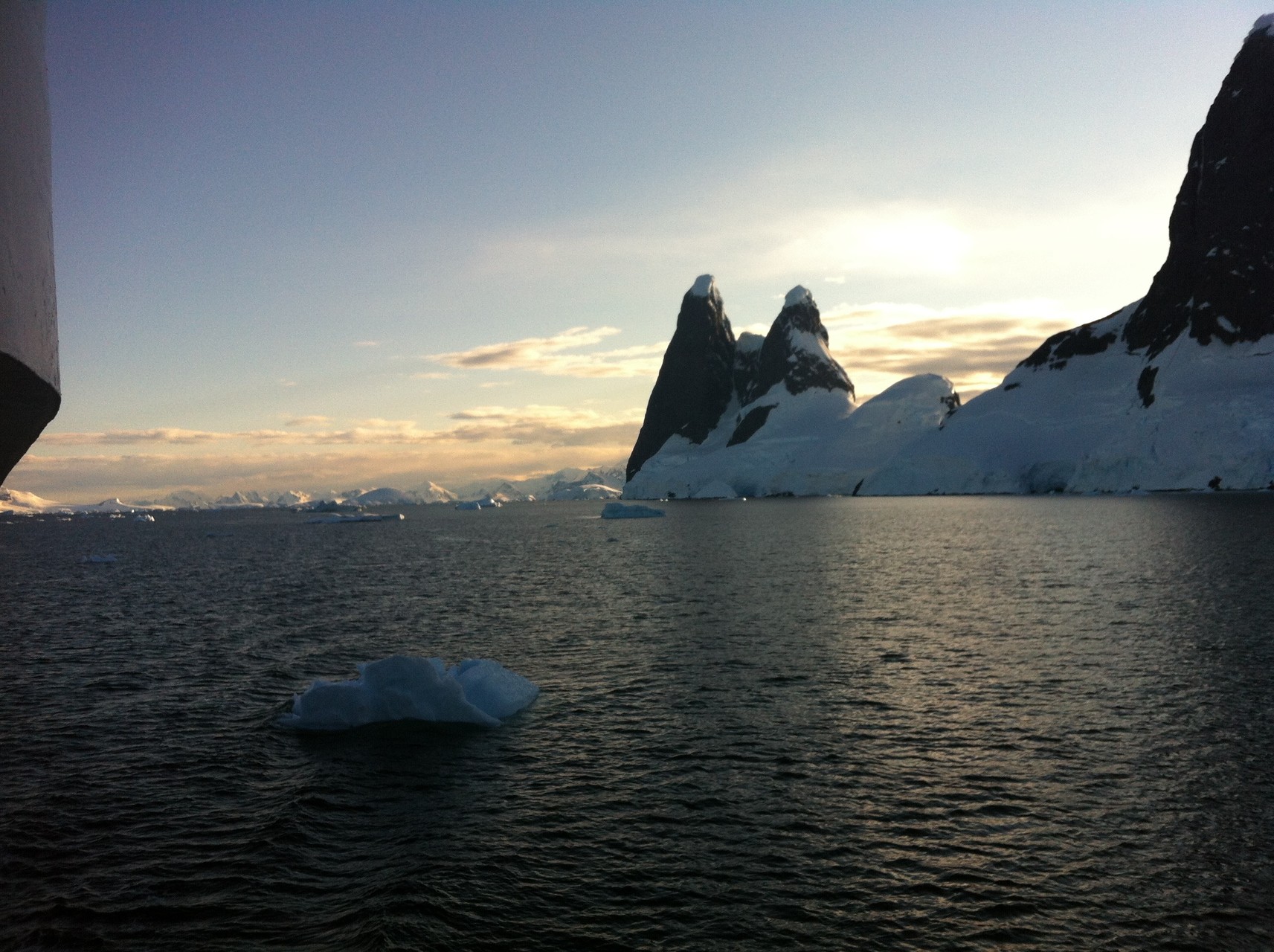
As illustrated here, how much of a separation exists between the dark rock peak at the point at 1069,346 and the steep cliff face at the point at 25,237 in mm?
170571

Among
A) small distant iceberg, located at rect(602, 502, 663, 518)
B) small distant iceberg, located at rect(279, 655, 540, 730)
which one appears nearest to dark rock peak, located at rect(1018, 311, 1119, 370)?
small distant iceberg, located at rect(602, 502, 663, 518)

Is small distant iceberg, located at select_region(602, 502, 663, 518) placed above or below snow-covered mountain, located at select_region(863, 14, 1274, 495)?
below

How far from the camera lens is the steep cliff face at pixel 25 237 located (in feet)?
18.1

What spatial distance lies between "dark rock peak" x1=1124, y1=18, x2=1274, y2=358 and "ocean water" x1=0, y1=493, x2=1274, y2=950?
4854 inches

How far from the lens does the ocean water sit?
36.3 feet

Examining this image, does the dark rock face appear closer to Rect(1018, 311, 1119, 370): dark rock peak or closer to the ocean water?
Rect(1018, 311, 1119, 370): dark rock peak

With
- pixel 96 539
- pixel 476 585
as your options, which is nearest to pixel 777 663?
pixel 476 585

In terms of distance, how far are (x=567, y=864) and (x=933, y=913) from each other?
5213mm

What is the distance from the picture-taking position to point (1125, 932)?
10398 millimetres

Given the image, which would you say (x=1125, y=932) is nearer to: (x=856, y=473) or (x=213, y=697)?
(x=213, y=697)

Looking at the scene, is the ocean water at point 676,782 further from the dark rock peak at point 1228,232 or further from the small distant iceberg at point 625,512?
the dark rock peak at point 1228,232

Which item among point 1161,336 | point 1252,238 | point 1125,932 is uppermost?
point 1252,238

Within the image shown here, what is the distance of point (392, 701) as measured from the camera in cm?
2012

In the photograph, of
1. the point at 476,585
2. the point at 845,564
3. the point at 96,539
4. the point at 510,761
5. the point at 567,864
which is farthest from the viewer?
the point at 96,539
